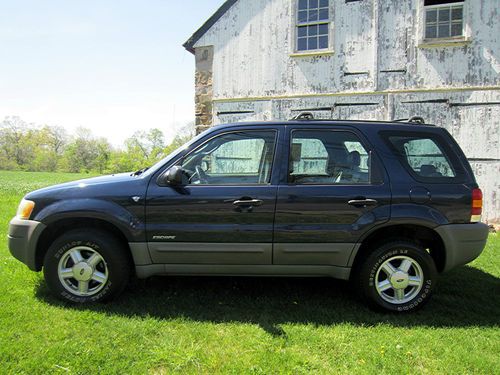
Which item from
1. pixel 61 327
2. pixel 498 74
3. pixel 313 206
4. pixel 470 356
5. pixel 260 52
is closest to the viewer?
pixel 470 356

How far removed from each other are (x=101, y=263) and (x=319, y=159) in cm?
239

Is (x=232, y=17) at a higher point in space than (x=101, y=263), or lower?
higher

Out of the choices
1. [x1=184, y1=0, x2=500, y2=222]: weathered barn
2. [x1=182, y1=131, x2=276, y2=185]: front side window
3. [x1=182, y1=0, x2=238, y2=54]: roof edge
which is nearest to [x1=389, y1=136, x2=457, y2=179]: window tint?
[x1=182, y1=131, x2=276, y2=185]: front side window

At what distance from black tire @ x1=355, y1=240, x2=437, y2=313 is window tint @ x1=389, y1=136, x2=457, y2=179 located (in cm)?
73

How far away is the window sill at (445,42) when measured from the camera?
8414 mm

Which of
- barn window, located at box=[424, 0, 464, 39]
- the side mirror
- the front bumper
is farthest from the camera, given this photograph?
barn window, located at box=[424, 0, 464, 39]

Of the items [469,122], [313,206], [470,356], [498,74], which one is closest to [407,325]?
[470,356]

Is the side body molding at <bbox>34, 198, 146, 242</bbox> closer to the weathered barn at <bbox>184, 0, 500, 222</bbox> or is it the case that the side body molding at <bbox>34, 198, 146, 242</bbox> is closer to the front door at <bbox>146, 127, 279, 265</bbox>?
the front door at <bbox>146, 127, 279, 265</bbox>

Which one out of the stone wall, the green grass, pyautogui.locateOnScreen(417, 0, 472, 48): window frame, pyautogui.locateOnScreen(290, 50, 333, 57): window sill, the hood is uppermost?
pyautogui.locateOnScreen(417, 0, 472, 48): window frame

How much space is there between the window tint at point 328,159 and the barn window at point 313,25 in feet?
21.1

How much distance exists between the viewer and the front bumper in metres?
3.64

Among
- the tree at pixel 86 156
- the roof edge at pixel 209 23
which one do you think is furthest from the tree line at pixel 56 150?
the roof edge at pixel 209 23

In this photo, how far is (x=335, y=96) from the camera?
924 centimetres

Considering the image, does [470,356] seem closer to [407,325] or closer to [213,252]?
[407,325]
